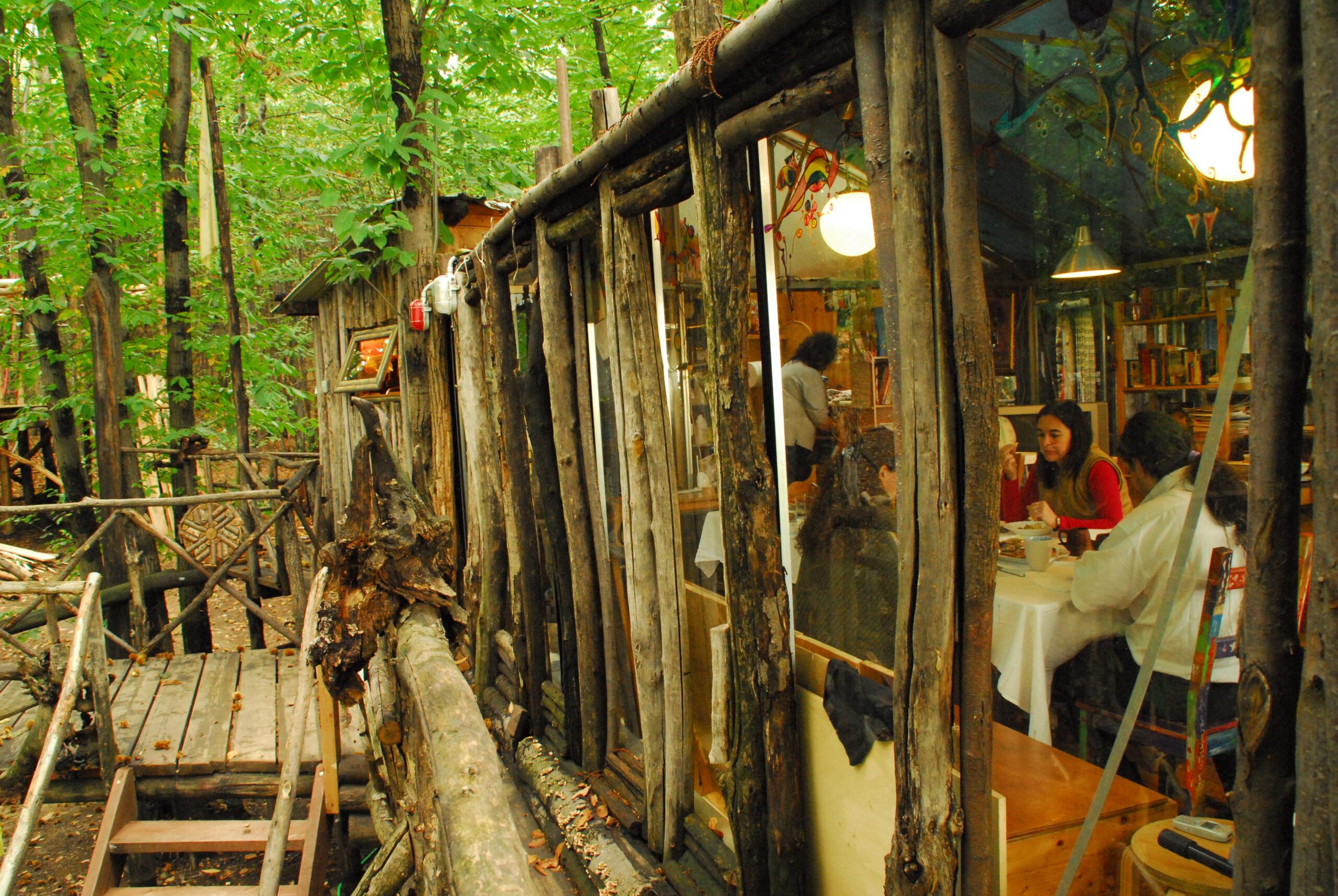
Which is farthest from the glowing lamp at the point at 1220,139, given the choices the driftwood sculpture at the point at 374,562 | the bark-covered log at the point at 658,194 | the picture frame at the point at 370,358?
the picture frame at the point at 370,358

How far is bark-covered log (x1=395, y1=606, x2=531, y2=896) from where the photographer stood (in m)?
1.39

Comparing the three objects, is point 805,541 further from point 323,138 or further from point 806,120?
point 323,138

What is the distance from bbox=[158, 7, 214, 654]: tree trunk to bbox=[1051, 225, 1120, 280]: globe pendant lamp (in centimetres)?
938

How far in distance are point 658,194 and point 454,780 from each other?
2409mm

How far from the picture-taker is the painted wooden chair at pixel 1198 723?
2592mm

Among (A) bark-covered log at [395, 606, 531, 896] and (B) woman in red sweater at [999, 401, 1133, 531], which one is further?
(B) woman in red sweater at [999, 401, 1133, 531]

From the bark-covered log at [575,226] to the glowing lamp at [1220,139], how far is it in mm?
2600

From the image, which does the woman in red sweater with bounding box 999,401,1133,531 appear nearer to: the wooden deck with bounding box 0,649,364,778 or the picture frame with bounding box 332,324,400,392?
the wooden deck with bounding box 0,649,364,778

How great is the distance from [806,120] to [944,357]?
3.66 ft

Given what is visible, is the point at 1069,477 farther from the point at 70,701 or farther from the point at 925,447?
the point at 70,701

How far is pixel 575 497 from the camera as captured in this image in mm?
4648

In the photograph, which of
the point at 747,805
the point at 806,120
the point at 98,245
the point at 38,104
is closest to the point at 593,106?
the point at 806,120

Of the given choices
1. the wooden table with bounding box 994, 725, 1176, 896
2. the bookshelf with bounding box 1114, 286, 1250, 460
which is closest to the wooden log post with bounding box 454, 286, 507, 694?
the wooden table with bounding box 994, 725, 1176, 896

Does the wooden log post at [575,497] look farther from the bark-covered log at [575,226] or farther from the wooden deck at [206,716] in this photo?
the wooden deck at [206,716]
